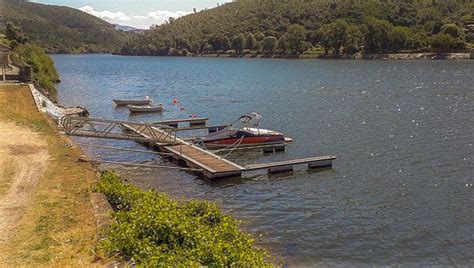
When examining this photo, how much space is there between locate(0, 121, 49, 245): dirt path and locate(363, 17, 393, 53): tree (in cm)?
16312

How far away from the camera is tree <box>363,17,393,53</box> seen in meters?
178

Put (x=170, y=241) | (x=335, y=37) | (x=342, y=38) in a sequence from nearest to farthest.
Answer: (x=170, y=241) → (x=342, y=38) → (x=335, y=37)

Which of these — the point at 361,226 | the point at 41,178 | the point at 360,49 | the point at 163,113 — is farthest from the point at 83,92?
the point at 360,49

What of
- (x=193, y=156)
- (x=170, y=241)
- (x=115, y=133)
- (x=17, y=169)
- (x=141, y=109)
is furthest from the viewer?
(x=141, y=109)

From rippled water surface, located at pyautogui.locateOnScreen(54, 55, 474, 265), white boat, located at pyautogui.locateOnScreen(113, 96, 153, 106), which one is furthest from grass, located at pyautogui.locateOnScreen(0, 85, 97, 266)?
white boat, located at pyautogui.locateOnScreen(113, 96, 153, 106)

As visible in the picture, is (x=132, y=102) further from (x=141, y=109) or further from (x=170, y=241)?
(x=170, y=241)

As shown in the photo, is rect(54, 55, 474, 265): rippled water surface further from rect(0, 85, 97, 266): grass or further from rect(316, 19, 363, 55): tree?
rect(316, 19, 363, 55): tree

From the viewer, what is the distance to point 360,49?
187 m

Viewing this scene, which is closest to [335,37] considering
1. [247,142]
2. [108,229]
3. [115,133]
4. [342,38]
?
[342,38]

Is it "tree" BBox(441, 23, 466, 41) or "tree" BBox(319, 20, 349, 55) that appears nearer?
"tree" BBox(441, 23, 466, 41)

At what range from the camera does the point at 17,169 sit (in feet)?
73.5

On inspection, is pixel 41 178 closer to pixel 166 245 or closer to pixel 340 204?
pixel 166 245

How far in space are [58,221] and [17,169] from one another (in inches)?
320

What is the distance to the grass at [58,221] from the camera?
42.3ft
